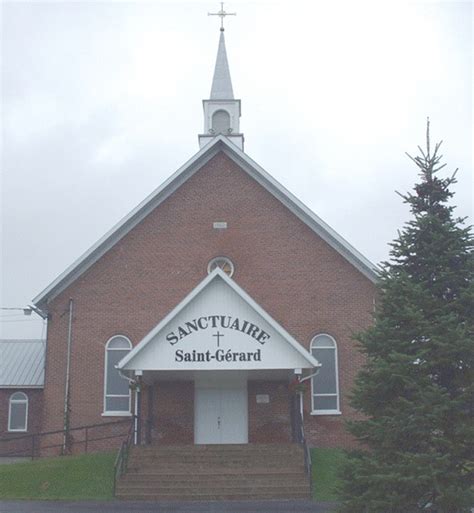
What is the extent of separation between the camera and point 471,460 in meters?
11.3

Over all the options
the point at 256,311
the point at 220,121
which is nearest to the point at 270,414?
the point at 256,311

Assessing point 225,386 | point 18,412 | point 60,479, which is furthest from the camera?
point 18,412

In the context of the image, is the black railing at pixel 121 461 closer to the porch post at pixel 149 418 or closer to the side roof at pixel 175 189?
the porch post at pixel 149 418

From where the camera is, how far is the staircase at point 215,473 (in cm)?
1848

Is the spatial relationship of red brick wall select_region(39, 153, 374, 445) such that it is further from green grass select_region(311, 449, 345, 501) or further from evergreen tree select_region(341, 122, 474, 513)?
evergreen tree select_region(341, 122, 474, 513)

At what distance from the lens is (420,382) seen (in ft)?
37.3

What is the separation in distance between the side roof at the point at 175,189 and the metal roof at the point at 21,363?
19.6 feet

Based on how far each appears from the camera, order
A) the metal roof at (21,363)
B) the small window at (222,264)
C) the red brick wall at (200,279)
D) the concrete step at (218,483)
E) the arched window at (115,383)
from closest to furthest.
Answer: the concrete step at (218,483), the arched window at (115,383), the red brick wall at (200,279), the small window at (222,264), the metal roof at (21,363)

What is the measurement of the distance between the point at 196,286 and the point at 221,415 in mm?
4057

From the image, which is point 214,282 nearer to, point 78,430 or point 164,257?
point 164,257

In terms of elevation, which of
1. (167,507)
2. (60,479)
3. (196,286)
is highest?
(196,286)

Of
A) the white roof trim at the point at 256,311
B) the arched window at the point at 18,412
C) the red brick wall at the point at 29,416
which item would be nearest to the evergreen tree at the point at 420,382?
the white roof trim at the point at 256,311

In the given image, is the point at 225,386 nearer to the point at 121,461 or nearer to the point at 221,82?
the point at 121,461

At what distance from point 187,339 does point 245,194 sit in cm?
673
